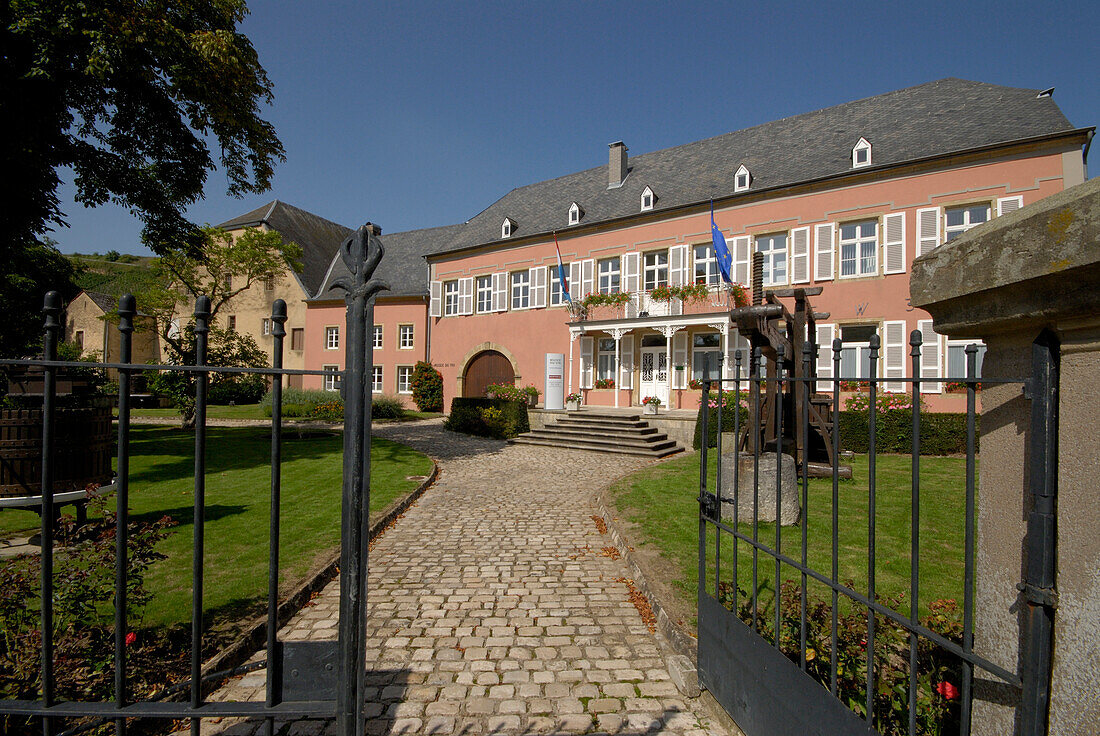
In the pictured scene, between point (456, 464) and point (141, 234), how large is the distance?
828 cm

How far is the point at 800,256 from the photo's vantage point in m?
16.0

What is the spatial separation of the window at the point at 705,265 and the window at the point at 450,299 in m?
11.6

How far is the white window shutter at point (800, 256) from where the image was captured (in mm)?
15883

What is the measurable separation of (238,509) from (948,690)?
7.28 m

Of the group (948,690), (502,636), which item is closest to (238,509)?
(502,636)

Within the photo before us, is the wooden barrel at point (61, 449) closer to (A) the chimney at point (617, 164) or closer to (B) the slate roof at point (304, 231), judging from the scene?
(A) the chimney at point (617, 164)

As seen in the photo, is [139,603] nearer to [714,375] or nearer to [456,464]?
[714,375]

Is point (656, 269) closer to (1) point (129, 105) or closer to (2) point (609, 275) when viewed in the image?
(2) point (609, 275)

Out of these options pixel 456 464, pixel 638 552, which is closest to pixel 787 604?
pixel 638 552

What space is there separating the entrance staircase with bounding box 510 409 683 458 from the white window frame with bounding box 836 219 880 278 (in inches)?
286

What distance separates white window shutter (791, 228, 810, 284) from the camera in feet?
52.1

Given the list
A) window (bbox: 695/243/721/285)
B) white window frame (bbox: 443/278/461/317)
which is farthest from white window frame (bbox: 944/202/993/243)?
white window frame (bbox: 443/278/461/317)

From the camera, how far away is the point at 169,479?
866 centimetres

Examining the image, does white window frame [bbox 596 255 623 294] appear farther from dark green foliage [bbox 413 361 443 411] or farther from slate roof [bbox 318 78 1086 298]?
dark green foliage [bbox 413 361 443 411]
